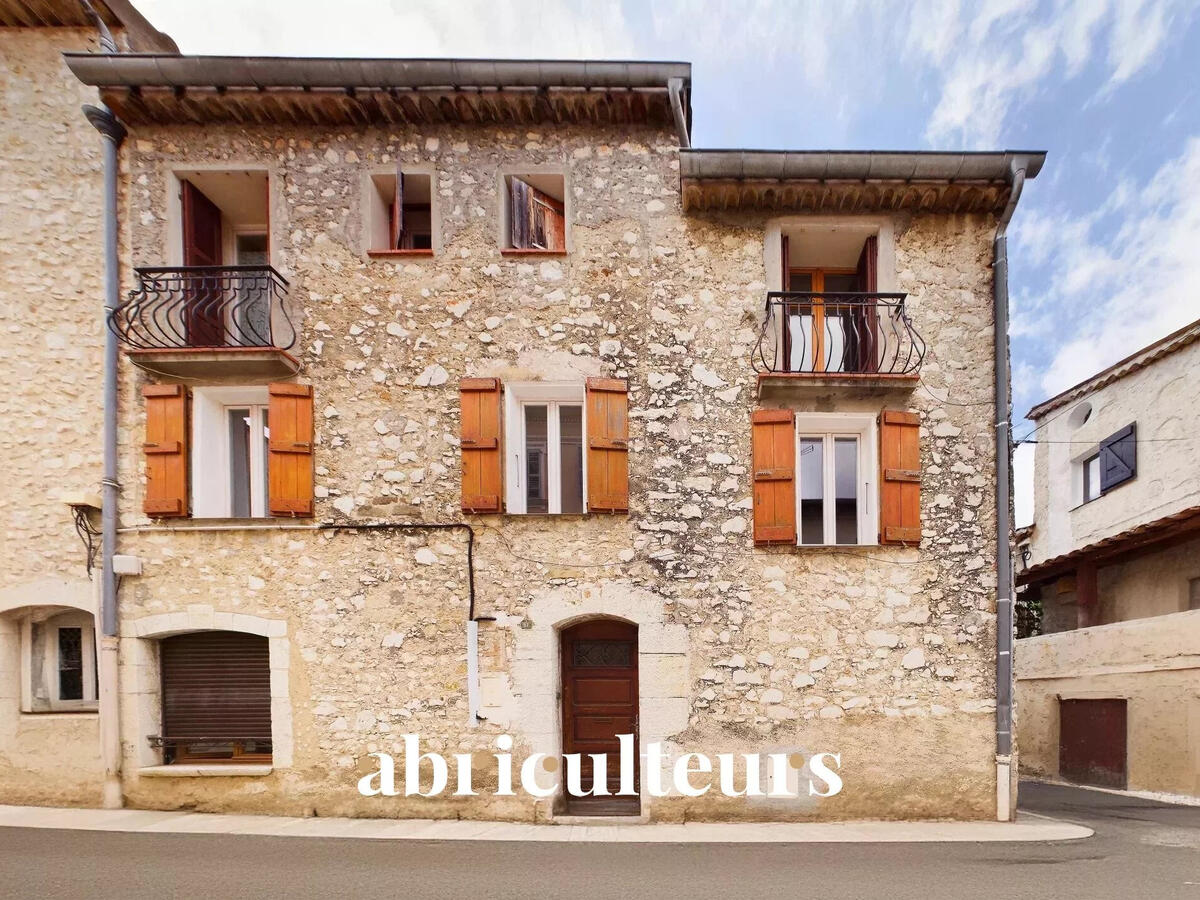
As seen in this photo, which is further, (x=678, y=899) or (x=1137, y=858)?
(x=1137, y=858)

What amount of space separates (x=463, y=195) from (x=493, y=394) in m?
2.38

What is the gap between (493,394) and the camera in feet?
22.7

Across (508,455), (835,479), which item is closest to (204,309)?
(508,455)

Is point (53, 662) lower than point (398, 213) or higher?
lower

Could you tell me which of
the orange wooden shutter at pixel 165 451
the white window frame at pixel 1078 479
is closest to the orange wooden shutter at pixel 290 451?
the orange wooden shutter at pixel 165 451

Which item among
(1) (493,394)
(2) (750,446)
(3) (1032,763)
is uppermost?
(1) (493,394)

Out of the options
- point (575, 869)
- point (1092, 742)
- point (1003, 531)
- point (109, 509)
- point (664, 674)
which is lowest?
point (1092, 742)

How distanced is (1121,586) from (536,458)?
1082 cm

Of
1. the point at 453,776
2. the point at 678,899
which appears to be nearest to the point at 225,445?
the point at 453,776

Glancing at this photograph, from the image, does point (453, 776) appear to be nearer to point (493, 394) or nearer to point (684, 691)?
point (684, 691)

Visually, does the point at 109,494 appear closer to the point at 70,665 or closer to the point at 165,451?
the point at 165,451

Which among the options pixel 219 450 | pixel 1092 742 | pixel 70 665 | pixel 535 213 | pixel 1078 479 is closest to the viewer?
pixel 70 665

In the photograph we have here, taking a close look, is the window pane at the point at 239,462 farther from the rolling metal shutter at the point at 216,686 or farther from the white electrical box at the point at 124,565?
the rolling metal shutter at the point at 216,686

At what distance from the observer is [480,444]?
6.87m
